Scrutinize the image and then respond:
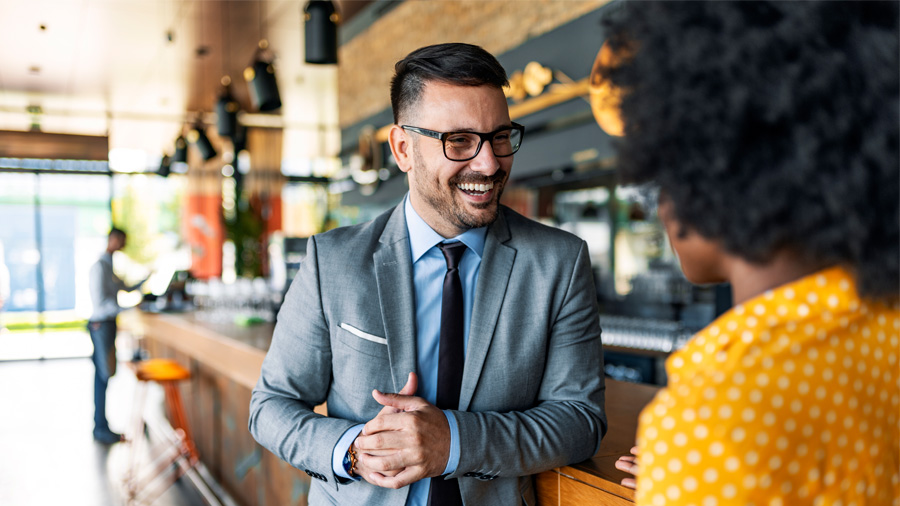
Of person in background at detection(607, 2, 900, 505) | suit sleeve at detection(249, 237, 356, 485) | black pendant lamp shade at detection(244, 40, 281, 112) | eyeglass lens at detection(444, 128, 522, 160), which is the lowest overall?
suit sleeve at detection(249, 237, 356, 485)

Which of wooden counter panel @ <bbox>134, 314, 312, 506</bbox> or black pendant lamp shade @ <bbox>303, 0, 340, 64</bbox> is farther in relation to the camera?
black pendant lamp shade @ <bbox>303, 0, 340, 64</bbox>

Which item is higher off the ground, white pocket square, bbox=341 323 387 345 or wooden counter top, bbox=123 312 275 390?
white pocket square, bbox=341 323 387 345

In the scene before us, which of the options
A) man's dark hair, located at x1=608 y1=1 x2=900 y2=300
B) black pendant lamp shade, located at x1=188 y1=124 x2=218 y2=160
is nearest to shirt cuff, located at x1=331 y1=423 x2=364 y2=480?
man's dark hair, located at x1=608 y1=1 x2=900 y2=300

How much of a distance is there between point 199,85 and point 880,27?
896cm

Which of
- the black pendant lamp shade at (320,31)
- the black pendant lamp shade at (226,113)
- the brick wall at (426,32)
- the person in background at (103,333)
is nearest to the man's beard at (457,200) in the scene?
the brick wall at (426,32)

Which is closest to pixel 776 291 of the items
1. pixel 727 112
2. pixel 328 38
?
pixel 727 112

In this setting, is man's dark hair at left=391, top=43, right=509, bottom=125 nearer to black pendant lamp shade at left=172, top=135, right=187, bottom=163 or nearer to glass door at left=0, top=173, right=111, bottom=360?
black pendant lamp shade at left=172, top=135, right=187, bottom=163

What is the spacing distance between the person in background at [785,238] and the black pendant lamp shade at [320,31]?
3.08m

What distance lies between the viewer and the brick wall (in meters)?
4.34

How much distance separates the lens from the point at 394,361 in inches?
51.6

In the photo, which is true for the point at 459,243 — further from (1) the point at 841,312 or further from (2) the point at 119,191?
(2) the point at 119,191

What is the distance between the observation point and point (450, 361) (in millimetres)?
1325

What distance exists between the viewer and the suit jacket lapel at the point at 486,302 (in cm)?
130

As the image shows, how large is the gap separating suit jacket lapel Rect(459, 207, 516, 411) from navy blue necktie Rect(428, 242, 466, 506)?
2 centimetres
